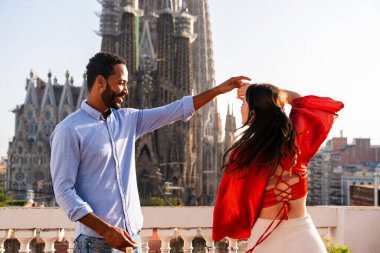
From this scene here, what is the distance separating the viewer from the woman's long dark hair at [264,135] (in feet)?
7.50

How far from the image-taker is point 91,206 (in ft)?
7.63

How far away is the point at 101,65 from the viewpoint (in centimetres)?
238

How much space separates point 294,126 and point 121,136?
0.80m

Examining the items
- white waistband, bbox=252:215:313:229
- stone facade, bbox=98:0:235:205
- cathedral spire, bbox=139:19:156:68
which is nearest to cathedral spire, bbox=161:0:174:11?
stone facade, bbox=98:0:235:205

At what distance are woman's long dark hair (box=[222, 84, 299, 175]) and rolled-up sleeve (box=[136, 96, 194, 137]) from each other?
0.42 meters

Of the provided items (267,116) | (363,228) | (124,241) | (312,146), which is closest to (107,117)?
(124,241)

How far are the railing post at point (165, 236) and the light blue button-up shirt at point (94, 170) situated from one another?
5.50ft

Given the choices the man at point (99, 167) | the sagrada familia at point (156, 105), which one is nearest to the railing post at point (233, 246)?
the man at point (99, 167)

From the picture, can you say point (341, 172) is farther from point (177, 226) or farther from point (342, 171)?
point (177, 226)

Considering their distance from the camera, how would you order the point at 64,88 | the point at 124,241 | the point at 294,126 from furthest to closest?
1. the point at 64,88
2. the point at 294,126
3. the point at 124,241

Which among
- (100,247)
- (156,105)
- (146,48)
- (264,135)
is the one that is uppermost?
(146,48)

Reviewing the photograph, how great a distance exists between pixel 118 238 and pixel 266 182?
2.21 ft

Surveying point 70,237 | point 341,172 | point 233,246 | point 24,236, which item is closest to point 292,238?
point 233,246

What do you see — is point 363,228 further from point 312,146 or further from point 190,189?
point 190,189
